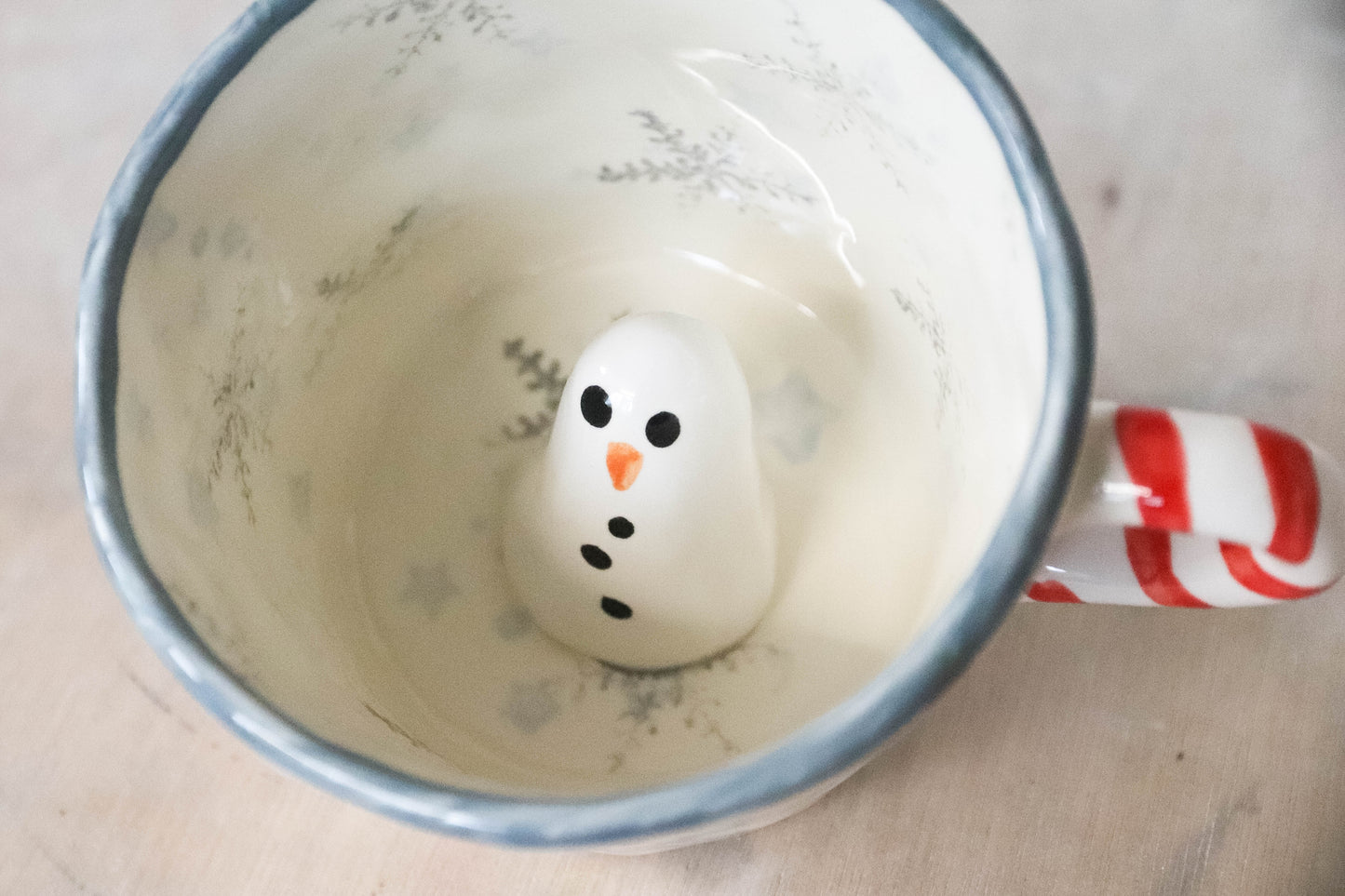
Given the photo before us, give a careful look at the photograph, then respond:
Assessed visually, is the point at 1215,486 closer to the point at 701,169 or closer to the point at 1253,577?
the point at 1253,577

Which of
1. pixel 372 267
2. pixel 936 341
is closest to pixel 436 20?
pixel 372 267

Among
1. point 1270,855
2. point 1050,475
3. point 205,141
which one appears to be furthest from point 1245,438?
point 205,141

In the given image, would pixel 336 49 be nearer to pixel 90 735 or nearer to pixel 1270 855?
pixel 90 735

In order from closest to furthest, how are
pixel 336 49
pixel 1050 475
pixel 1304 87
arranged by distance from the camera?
pixel 1050 475 → pixel 336 49 → pixel 1304 87

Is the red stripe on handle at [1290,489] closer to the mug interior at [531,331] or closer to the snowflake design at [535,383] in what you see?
the mug interior at [531,331]

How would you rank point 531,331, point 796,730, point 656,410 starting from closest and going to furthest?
point 796,730 → point 656,410 → point 531,331

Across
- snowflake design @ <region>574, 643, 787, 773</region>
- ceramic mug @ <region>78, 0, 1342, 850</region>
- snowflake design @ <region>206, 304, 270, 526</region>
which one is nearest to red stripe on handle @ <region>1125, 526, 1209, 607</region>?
ceramic mug @ <region>78, 0, 1342, 850</region>
